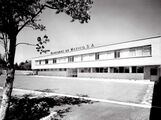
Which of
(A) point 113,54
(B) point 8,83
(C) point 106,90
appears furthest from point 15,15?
(A) point 113,54

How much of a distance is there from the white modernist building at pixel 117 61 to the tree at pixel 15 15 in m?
20.9

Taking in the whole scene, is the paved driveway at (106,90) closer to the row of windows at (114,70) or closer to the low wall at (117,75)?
the low wall at (117,75)

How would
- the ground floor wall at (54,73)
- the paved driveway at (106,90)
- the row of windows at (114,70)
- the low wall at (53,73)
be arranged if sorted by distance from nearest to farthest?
the paved driveway at (106,90), the row of windows at (114,70), the ground floor wall at (54,73), the low wall at (53,73)

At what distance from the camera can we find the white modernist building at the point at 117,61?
24.8 meters

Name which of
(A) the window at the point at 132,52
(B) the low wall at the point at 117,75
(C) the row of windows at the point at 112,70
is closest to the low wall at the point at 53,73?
(C) the row of windows at the point at 112,70

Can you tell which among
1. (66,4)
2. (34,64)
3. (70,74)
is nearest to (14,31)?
(66,4)

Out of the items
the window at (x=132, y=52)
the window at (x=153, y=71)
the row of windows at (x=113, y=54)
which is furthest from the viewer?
the window at (x=132, y=52)

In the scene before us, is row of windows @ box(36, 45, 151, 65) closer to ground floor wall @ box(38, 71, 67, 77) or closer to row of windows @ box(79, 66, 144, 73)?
row of windows @ box(79, 66, 144, 73)

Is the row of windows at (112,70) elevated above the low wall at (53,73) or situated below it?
above

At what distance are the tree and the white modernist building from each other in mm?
20859

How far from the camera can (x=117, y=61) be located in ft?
96.3

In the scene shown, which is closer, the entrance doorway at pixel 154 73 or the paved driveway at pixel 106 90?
the paved driveway at pixel 106 90

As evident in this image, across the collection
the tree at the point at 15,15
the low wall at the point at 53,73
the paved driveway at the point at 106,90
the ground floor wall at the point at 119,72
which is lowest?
the paved driveway at the point at 106,90

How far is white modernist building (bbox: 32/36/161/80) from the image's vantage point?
2477 centimetres
